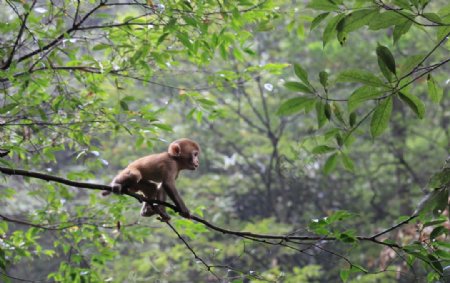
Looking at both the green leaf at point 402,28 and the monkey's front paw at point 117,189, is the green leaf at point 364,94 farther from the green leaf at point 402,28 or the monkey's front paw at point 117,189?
the monkey's front paw at point 117,189

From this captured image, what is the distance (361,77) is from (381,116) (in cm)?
19

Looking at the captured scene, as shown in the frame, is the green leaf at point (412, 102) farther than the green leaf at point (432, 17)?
Yes

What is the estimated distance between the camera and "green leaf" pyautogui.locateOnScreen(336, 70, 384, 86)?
1731 mm

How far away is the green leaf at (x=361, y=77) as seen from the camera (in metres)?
1.73

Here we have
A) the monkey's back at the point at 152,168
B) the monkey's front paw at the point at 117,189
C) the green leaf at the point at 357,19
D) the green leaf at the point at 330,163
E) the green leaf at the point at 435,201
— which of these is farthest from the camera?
the monkey's back at the point at 152,168

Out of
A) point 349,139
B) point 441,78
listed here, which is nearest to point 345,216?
point 349,139

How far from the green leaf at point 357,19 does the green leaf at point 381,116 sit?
10.2 inches

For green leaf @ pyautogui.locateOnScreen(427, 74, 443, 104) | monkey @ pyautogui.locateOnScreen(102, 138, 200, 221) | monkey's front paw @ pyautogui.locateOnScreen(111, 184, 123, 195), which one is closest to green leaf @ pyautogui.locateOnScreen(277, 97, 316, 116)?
green leaf @ pyautogui.locateOnScreen(427, 74, 443, 104)

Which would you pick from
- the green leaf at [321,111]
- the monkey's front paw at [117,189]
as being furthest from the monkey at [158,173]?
the green leaf at [321,111]

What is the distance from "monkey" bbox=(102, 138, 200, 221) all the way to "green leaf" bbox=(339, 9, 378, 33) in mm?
1804

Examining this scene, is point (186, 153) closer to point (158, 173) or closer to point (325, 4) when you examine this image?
point (158, 173)

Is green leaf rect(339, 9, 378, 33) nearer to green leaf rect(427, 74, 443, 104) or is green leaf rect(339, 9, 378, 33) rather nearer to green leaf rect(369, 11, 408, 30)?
green leaf rect(369, 11, 408, 30)

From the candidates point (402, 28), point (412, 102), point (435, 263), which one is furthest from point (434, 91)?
point (435, 263)

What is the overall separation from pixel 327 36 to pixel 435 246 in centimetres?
110
